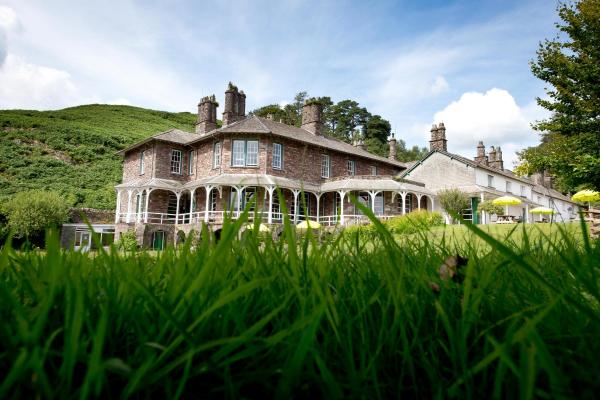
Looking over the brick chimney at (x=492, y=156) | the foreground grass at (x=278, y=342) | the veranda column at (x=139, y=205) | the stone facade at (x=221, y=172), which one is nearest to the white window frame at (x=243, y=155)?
the stone facade at (x=221, y=172)

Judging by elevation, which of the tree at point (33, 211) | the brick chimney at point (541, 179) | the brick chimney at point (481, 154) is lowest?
the tree at point (33, 211)

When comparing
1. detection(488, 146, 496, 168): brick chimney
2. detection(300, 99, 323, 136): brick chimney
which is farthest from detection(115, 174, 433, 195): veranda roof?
detection(488, 146, 496, 168): brick chimney

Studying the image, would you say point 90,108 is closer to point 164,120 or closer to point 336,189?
point 164,120

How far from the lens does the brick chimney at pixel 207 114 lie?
32281 mm

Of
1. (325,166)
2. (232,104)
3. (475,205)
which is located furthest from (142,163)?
(475,205)

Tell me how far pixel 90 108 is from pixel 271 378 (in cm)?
7158

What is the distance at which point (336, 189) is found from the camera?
28547 millimetres

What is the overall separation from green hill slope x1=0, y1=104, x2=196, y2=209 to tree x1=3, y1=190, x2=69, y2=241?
6598 millimetres

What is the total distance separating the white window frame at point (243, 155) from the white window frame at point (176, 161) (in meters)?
6.20

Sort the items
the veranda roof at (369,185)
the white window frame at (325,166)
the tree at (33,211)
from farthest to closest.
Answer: the white window frame at (325,166) < the veranda roof at (369,185) < the tree at (33,211)

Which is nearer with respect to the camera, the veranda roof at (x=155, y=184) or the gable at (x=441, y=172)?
the veranda roof at (x=155, y=184)

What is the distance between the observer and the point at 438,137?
3744cm

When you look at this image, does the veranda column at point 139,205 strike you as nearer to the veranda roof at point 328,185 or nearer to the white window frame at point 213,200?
the veranda roof at point 328,185

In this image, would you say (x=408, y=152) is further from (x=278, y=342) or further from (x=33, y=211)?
(x=278, y=342)
